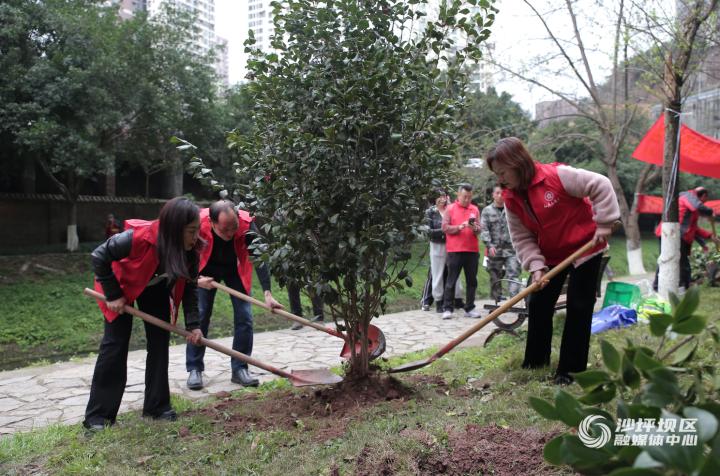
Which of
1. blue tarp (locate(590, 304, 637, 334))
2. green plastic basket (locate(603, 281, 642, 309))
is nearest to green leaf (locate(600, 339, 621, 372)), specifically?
blue tarp (locate(590, 304, 637, 334))

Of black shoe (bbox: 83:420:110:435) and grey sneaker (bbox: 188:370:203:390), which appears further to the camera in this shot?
grey sneaker (bbox: 188:370:203:390)

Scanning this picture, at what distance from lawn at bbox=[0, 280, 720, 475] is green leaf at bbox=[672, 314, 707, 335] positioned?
3.95ft

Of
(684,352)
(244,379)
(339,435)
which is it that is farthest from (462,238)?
(684,352)

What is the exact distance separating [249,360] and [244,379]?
1.10 metres

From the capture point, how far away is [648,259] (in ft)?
74.2

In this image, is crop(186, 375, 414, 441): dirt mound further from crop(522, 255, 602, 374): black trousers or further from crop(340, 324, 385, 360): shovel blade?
crop(522, 255, 602, 374): black trousers

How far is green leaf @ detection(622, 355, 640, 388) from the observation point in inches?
50.9

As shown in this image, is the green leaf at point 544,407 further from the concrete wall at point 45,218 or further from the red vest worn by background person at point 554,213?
the concrete wall at point 45,218

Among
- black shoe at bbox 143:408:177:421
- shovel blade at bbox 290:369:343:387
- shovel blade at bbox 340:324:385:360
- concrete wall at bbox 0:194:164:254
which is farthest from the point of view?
concrete wall at bbox 0:194:164:254

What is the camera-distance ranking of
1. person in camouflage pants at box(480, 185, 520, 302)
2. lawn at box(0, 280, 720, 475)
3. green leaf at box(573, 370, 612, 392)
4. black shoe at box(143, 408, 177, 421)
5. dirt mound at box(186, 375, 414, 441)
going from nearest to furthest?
green leaf at box(573, 370, 612, 392), lawn at box(0, 280, 720, 475), dirt mound at box(186, 375, 414, 441), black shoe at box(143, 408, 177, 421), person in camouflage pants at box(480, 185, 520, 302)

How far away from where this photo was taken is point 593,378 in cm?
A: 133

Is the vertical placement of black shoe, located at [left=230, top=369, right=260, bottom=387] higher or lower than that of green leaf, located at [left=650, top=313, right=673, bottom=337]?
lower

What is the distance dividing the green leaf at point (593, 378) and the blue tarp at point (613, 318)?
5.03m

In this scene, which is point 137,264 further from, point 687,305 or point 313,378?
point 687,305
